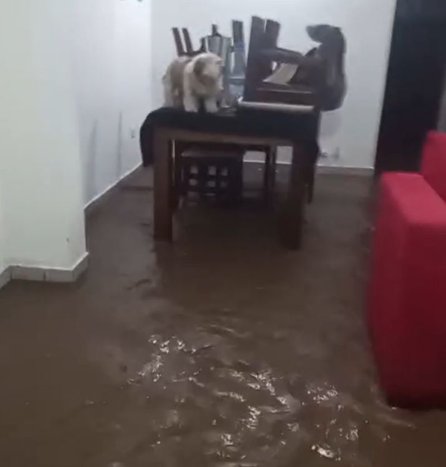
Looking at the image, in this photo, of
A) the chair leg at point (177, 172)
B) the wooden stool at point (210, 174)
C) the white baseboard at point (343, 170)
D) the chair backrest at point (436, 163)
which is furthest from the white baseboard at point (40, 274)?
the white baseboard at point (343, 170)

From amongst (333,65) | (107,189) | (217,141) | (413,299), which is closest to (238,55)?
(333,65)

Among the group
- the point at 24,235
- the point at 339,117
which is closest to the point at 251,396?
the point at 24,235

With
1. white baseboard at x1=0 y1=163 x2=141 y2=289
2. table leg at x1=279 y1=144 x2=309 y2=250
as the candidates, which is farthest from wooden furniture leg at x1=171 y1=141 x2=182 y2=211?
white baseboard at x1=0 y1=163 x2=141 y2=289

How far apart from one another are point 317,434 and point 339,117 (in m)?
3.90

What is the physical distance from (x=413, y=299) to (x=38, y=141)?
1.70 metres

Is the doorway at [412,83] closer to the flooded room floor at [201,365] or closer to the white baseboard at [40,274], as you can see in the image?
the flooded room floor at [201,365]

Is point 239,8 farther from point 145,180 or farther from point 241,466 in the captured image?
point 241,466

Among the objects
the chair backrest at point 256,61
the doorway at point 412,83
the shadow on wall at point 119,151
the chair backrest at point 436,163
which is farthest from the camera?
the doorway at point 412,83

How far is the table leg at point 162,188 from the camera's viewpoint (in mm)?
3160

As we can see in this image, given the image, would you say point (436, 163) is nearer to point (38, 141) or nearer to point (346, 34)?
point (38, 141)

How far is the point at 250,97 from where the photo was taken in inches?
130

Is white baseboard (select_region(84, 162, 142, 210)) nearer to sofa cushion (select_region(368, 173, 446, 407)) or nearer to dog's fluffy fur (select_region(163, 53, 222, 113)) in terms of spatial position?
dog's fluffy fur (select_region(163, 53, 222, 113))

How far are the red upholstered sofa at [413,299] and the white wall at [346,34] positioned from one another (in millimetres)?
3216

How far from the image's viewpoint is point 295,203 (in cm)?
326
